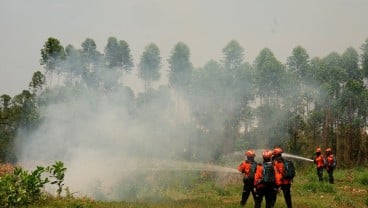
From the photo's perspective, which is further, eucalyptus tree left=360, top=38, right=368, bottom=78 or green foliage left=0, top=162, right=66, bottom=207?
eucalyptus tree left=360, top=38, right=368, bottom=78

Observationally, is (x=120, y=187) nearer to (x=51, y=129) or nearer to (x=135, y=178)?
(x=135, y=178)

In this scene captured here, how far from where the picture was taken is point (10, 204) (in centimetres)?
1402

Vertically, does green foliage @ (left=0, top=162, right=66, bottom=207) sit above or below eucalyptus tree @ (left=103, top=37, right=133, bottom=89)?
below

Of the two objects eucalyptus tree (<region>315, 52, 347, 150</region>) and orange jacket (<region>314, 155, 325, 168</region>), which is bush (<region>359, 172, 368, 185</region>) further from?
eucalyptus tree (<region>315, 52, 347, 150</region>)

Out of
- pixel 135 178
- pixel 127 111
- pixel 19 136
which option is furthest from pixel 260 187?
pixel 19 136

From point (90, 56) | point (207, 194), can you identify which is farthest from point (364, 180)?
point (90, 56)

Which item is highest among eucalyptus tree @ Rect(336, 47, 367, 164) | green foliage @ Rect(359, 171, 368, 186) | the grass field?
eucalyptus tree @ Rect(336, 47, 367, 164)

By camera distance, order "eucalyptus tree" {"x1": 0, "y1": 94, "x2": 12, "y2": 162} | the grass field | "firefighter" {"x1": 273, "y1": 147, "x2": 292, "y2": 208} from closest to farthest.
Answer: "firefighter" {"x1": 273, "y1": 147, "x2": 292, "y2": 208}
the grass field
"eucalyptus tree" {"x1": 0, "y1": 94, "x2": 12, "y2": 162}

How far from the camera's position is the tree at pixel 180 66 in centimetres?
6306

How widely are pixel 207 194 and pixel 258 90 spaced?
1680 inches

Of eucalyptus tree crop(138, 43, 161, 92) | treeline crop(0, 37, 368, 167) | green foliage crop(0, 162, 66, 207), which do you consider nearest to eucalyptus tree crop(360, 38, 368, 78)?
treeline crop(0, 37, 368, 167)

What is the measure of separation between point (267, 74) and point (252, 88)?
3442 millimetres

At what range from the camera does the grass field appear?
16016mm

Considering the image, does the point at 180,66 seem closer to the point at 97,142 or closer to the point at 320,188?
the point at 97,142
